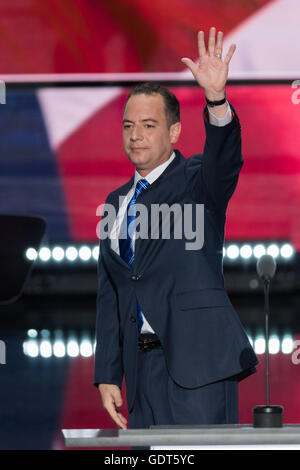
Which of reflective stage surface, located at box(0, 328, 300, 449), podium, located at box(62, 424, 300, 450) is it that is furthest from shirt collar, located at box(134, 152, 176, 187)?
reflective stage surface, located at box(0, 328, 300, 449)

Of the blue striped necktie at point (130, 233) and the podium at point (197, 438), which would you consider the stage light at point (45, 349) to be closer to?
the blue striped necktie at point (130, 233)

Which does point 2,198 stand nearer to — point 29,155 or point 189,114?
point 29,155

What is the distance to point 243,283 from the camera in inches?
274

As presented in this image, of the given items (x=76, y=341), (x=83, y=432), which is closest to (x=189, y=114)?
(x=76, y=341)

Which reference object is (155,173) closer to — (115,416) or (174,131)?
(174,131)

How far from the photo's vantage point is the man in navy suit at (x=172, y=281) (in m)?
1.58

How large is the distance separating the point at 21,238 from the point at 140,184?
520 centimetres

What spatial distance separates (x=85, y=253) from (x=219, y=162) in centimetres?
527

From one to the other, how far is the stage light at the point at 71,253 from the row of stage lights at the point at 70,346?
1.14m

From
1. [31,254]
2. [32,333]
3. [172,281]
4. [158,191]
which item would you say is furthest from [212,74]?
[31,254]

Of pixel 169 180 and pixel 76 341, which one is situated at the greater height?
pixel 76 341

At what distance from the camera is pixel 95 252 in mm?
6852

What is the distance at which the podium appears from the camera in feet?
4.06

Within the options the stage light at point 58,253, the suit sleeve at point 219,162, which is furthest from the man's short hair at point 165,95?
the stage light at point 58,253
